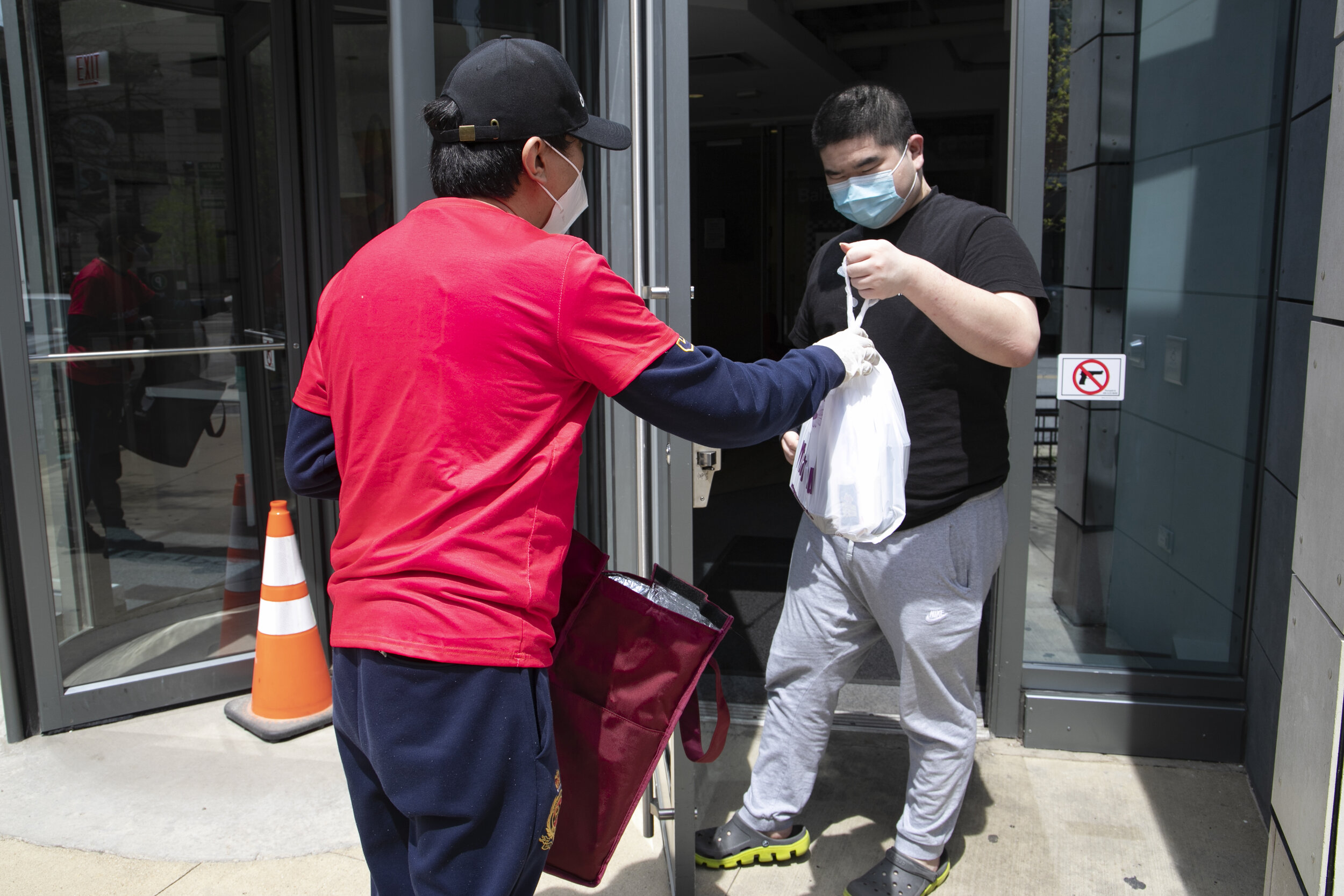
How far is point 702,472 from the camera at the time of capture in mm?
2318

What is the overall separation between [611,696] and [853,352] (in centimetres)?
76

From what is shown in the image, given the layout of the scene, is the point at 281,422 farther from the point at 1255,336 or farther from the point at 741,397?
the point at 1255,336

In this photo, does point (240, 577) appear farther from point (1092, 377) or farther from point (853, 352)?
point (1092, 377)

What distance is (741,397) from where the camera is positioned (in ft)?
4.91

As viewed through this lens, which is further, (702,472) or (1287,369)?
(1287,369)

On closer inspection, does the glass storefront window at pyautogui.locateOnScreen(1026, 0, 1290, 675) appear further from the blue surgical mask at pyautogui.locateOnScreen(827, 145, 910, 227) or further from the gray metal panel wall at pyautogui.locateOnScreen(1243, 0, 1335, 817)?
the blue surgical mask at pyautogui.locateOnScreen(827, 145, 910, 227)

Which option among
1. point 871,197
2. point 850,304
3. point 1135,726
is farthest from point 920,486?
point 1135,726

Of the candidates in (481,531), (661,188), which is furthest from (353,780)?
(661,188)

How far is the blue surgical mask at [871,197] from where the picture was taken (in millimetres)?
2268

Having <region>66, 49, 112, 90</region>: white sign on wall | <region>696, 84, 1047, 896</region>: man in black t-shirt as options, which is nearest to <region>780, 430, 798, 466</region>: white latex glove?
<region>696, 84, 1047, 896</region>: man in black t-shirt

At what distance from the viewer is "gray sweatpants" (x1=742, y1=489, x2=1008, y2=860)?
2.31 meters

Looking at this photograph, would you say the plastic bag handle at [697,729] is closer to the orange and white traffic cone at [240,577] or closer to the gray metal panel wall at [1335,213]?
the gray metal panel wall at [1335,213]

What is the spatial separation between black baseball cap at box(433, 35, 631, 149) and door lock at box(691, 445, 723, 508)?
935 mm

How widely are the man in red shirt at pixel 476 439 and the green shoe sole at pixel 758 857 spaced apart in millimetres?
1158
